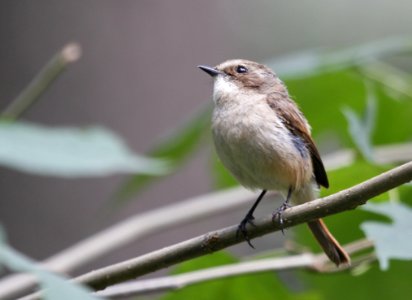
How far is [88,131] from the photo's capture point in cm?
182

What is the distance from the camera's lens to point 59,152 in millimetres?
1564

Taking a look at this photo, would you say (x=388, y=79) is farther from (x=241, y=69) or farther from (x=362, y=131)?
(x=241, y=69)

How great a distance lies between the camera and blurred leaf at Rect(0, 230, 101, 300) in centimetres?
121

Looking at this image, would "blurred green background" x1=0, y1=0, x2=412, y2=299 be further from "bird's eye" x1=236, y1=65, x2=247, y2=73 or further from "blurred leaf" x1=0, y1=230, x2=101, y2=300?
"blurred leaf" x1=0, y1=230, x2=101, y2=300

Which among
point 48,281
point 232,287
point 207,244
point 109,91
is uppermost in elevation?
point 109,91

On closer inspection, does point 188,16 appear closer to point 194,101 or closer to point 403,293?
point 194,101

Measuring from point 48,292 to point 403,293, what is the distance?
1.86 metres

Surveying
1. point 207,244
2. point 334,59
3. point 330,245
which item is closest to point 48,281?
point 207,244

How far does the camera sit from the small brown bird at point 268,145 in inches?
136

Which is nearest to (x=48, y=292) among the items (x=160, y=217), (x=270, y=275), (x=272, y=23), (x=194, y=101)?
(x=270, y=275)

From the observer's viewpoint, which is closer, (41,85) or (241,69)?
(41,85)

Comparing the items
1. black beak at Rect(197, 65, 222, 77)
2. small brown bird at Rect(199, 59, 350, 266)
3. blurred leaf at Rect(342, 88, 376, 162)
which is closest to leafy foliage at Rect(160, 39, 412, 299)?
blurred leaf at Rect(342, 88, 376, 162)

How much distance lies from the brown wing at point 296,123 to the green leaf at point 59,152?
6.33 ft

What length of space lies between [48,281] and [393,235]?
116 centimetres
